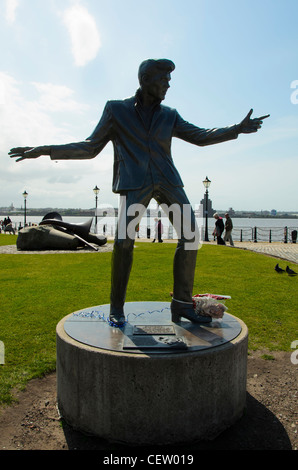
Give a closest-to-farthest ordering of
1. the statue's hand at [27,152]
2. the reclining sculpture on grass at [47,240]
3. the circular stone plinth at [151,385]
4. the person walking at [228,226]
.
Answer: the circular stone plinth at [151,385] → the statue's hand at [27,152] → the reclining sculpture on grass at [47,240] → the person walking at [228,226]

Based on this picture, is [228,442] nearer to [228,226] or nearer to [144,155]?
[144,155]

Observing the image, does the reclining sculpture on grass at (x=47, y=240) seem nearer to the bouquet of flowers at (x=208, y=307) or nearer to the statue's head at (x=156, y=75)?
the bouquet of flowers at (x=208, y=307)

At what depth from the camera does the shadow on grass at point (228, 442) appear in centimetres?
276

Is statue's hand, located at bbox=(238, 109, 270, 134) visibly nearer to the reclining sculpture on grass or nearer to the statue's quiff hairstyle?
the statue's quiff hairstyle

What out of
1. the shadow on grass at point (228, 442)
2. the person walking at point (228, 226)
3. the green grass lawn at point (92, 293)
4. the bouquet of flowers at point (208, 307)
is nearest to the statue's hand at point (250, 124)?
the bouquet of flowers at point (208, 307)

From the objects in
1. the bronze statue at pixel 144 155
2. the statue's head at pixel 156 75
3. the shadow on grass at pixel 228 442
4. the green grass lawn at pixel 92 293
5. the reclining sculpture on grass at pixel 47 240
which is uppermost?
the statue's head at pixel 156 75

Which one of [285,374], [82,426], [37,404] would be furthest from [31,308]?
[285,374]

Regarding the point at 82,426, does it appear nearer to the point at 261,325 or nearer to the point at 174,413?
the point at 174,413

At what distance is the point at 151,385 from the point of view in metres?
2.74

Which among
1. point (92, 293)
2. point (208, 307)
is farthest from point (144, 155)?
point (92, 293)

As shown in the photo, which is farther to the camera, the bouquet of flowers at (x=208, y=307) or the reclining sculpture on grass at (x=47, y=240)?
the reclining sculpture on grass at (x=47, y=240)

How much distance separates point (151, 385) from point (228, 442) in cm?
78

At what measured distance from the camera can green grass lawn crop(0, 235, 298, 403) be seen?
15.5ft

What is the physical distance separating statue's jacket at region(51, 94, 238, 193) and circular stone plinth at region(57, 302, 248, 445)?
1.54m
